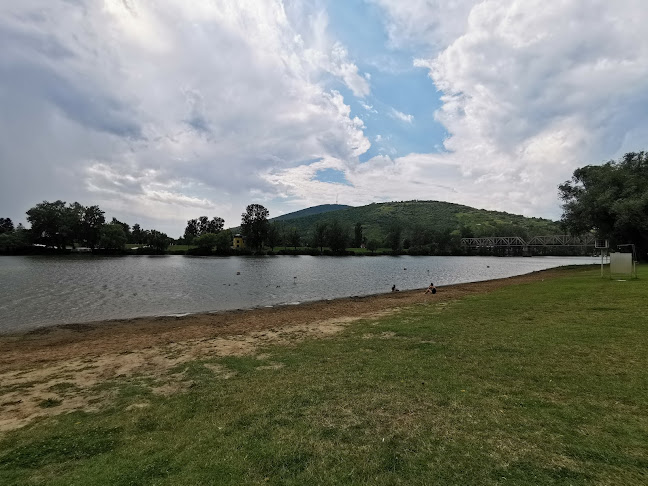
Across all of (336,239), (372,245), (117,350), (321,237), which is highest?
(321,237)

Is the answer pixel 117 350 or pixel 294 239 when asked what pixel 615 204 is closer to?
pixel 117 350

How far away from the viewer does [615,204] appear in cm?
4581

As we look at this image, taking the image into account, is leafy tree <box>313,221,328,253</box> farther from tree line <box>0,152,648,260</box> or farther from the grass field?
the grass field

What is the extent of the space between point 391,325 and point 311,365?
723 cm

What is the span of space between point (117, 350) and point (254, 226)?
133 meters

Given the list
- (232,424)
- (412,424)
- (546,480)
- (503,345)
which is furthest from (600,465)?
(503,345)

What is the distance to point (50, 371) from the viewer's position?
40.0 ft

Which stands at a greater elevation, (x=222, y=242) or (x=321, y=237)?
(x=321, y=237)

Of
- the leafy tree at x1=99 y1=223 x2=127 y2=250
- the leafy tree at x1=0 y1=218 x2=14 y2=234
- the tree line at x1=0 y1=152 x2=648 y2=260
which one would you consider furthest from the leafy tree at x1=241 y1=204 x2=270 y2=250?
the leafy tree at x1=0 y1=218 x2=14 y2=234

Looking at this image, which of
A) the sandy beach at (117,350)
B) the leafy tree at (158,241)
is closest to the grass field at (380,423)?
the sandy beach at (117,350)

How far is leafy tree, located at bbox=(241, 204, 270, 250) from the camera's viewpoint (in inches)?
5753

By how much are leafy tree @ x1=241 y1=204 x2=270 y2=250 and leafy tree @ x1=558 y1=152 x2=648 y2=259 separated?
11110 cm

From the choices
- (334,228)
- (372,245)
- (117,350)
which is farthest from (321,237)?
(117,350)

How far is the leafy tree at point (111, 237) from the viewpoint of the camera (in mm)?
121250
